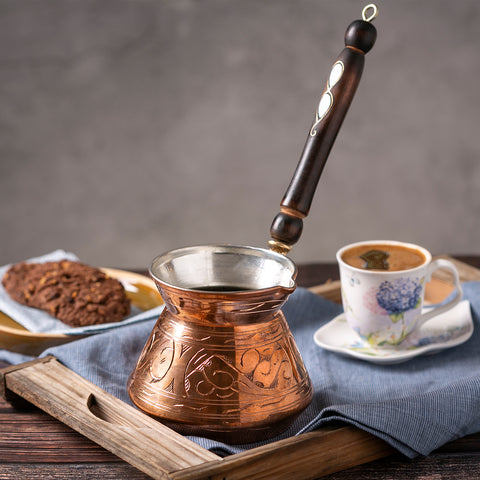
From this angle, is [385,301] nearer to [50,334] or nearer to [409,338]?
[409,338]

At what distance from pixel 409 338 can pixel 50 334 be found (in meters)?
0.43

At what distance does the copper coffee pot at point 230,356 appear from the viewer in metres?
0.62

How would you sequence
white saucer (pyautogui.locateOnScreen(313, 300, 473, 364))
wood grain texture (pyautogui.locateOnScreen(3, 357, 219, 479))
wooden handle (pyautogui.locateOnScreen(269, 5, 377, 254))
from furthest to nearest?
white saucer (pyautogui.locateOnScreen(313, 300, 473, 364)), wooden handle (pyautogui.locateOnScreen(269, 5, 377, 254)), wood grain texture (pyautogui.locateOnScreen(3, 357, 219, 479))

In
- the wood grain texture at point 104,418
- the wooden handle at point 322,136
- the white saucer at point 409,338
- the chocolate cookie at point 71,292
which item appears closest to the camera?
the wood grain texture at point 104,418

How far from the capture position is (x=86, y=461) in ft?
2.05

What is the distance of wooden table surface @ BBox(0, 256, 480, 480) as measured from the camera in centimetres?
61

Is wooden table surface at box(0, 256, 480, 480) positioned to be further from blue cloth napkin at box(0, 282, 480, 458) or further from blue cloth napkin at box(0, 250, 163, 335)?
blue cloth napkin at box(0, 250, 163, 335)

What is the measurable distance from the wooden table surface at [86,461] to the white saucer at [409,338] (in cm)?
17

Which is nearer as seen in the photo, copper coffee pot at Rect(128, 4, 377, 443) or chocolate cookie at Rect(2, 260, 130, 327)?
copper coffee pot at Rect(128, 4, 377, 443)

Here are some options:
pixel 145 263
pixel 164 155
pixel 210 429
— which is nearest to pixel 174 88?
pixel 164 155

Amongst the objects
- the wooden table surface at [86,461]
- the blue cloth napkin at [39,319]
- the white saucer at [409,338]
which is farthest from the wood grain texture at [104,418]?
the white saucer at [409,338]

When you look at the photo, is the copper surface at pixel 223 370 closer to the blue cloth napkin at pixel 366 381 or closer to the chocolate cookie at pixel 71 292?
the blue cloth napkin at pixel 366 381

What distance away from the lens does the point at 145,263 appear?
251 cm

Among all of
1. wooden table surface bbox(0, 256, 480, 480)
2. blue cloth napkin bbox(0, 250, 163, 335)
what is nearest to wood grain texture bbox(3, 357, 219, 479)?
wooden table surface bbox(0, 256, 480, 480)
